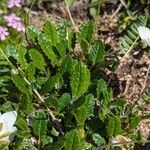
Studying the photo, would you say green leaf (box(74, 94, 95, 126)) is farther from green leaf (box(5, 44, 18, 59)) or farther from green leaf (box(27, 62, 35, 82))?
green leaf (box(5, 44, 18, 59))

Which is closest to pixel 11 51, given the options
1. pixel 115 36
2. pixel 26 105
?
pixel 26 105

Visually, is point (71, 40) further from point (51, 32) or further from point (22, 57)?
point (22, 57)

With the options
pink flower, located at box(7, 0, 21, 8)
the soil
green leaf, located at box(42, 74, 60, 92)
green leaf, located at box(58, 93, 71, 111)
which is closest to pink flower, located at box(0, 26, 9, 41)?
pink flower, located at box(7, 0, 21, 8)

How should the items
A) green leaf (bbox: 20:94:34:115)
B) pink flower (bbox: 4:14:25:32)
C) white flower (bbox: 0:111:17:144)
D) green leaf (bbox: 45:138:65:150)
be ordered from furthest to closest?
pink flower (bbox: 4:14:25:32) < green leaf (bbox: 20:94:34:115) < green leaf (bbox: 45:138:65:150) < white flower (bbox: 0:111:17:144)

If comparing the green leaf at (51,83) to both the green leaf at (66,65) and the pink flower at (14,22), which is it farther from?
the pink flower at (14,22)

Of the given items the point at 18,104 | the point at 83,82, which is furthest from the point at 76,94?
the point at 18,104
